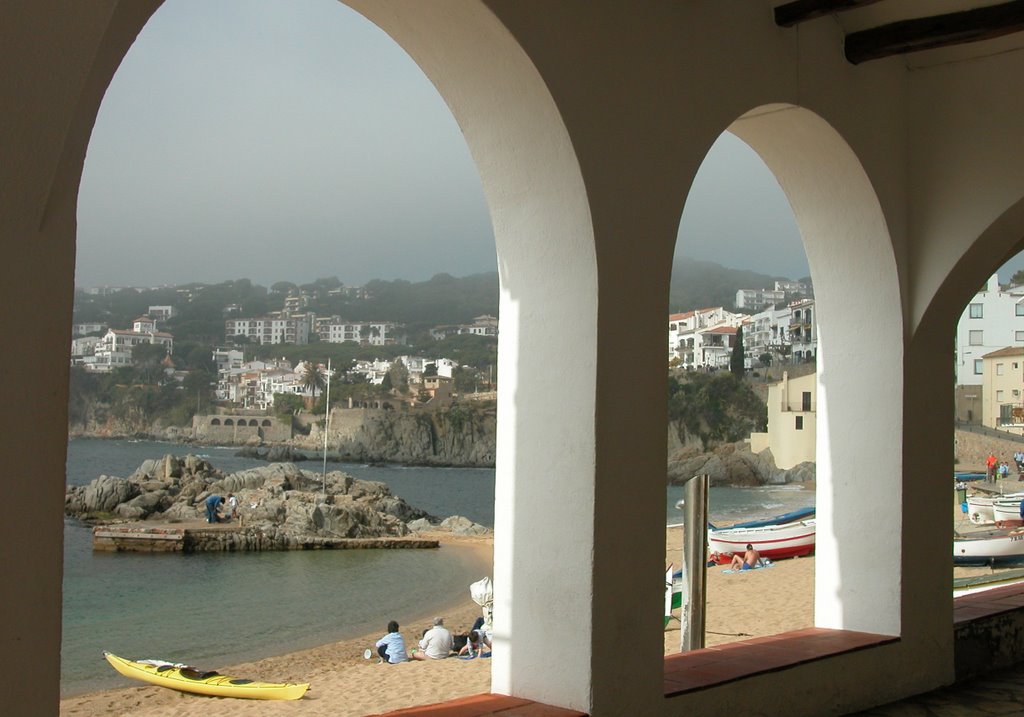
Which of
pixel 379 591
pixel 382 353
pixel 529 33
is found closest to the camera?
pixel 529 33

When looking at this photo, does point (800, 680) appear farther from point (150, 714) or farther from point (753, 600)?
point (753, 600)

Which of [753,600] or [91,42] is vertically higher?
[91,42]

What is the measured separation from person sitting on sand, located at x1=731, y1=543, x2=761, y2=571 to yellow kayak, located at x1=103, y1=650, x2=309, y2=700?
11.4 meters

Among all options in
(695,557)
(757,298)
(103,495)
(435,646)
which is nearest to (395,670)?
(435,646)

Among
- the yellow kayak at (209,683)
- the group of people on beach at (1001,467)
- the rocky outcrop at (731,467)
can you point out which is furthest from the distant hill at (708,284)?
the yellow kayak at (209,683)

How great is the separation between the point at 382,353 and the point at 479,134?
69963 millimetres

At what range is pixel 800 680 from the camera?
13.3 ft

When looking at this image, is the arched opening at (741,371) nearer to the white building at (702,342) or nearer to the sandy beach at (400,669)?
the white building at (702,342)

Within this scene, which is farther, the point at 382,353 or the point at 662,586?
the point at 382,353

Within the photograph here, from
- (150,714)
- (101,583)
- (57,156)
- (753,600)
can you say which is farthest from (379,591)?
(57,156)

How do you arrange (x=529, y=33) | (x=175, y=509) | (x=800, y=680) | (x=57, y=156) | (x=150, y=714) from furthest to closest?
1. (x=175, y=509)
2. (x=150, y=714)
3. (x=800, y=680)
4. (x=529, y=33)
5. (x=57, y=156)

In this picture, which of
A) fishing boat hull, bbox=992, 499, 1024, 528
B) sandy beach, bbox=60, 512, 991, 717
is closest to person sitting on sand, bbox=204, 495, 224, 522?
sandy beach, bbox=60, 512, 991, 717

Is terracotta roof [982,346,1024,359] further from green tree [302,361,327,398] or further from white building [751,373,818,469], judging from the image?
green tree [302,361,327,398]

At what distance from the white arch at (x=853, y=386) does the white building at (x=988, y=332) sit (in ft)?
180
